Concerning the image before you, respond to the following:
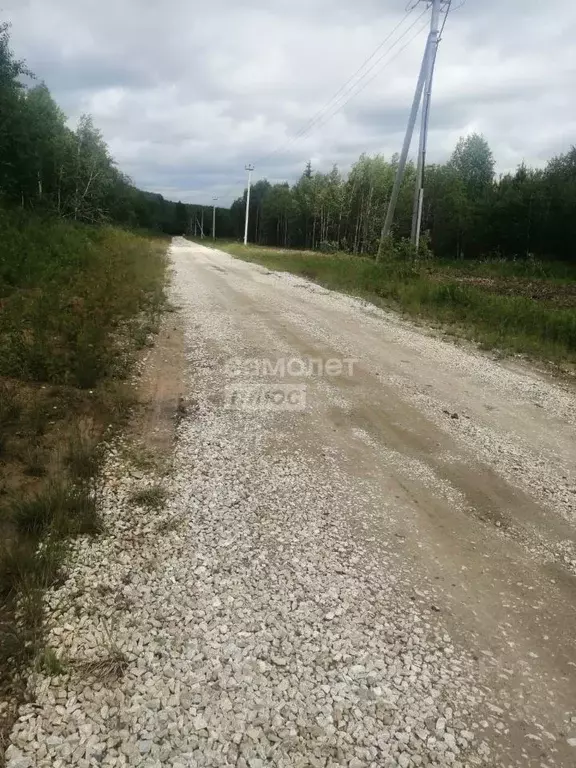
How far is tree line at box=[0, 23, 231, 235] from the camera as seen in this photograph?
2352 centimetres

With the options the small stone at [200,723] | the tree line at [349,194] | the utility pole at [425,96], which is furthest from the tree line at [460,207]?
the small stone at [200,723]

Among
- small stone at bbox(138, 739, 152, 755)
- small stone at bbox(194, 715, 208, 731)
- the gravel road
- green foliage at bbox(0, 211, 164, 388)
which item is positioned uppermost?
green foliage at bbox(0, 211, 164, 388)

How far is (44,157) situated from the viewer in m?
31.1

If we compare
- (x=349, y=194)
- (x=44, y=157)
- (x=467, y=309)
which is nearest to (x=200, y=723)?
(x=467, y=309)

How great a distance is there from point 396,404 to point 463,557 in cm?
326

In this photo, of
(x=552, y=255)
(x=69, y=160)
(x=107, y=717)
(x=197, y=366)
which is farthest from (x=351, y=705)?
(x=552, y=255)

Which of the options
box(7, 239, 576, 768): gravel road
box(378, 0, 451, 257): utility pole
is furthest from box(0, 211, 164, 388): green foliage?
box(378, 0, 451, 257): utility pole

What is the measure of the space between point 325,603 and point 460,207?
56.3 m

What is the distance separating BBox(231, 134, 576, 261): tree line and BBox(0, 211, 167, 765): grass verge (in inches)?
1082

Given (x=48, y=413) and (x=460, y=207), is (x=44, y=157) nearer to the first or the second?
(x=48, y=413)

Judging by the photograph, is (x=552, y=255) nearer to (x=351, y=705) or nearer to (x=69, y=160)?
(x=69, y=160)

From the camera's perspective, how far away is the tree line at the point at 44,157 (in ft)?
77.2

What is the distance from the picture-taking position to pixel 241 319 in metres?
11.7

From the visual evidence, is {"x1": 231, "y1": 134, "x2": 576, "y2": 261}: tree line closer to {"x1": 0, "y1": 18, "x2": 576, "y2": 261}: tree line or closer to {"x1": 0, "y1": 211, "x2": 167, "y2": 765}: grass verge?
{"x1": 0, "y1": 18, "x2": 576, "y2": 261}: tree line
